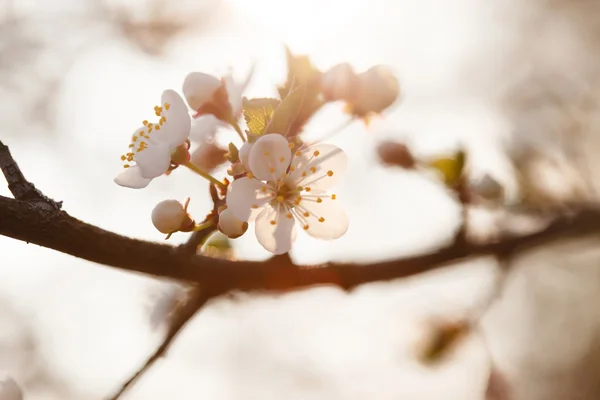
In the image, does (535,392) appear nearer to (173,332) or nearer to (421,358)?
(421,358)

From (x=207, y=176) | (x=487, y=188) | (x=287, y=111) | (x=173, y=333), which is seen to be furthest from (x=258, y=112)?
(x=487, y=188)

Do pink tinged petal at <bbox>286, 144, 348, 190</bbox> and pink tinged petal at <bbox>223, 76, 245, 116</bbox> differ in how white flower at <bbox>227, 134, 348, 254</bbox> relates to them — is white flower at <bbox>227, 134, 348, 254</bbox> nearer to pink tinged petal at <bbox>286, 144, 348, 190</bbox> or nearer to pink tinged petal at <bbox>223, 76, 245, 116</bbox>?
pink tinged petal at <bbox>286, 144, 348, 190</bbox>

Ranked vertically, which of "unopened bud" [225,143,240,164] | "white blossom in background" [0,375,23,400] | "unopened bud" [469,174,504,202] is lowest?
"unopened bud" [469,174,504,202]

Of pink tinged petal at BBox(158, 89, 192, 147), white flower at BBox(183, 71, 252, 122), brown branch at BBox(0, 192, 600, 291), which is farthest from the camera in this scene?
white flower at BBox(183, 71, 252, 122)

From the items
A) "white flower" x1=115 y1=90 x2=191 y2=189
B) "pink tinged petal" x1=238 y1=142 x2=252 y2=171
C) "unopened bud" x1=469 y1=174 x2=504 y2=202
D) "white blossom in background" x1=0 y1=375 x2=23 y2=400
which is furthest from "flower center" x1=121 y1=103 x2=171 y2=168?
"unopened bud" x1=469 y1=174 x2=504 y2=202

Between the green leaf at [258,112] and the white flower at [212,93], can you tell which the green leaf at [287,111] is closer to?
the green leaf at [258,112]

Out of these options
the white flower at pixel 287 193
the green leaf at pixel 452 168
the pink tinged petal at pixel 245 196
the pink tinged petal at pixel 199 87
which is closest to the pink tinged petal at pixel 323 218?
the white flower at pixel 287 193
